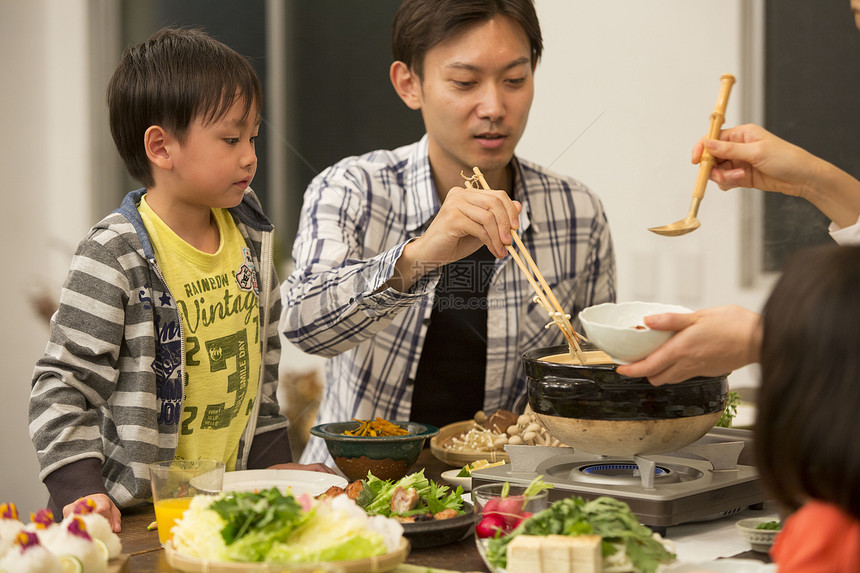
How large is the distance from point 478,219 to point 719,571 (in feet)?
2.91

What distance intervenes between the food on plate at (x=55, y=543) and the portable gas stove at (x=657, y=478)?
0.61 m

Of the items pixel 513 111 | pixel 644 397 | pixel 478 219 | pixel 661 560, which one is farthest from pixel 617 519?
pixel 513 111

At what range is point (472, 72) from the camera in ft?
7.00

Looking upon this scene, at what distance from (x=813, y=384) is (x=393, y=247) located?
4.60ft

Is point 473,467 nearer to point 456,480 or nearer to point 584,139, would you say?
point 456,480

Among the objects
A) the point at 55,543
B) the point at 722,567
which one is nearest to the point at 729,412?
the point at 722,567

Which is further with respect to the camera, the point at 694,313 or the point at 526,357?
the point at 526,357

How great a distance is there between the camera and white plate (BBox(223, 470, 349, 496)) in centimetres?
146

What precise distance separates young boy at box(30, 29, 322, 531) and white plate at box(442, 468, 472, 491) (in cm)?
46

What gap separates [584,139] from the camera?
10.9 ft

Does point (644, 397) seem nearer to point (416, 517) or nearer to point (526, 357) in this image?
A: point (526, 357)

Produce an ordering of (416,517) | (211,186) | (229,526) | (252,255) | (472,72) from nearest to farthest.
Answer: (229,526) → (416,517) → (211,186) → (252,255) → (472,72)

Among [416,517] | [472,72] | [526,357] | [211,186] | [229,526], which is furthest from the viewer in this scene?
[472,72]

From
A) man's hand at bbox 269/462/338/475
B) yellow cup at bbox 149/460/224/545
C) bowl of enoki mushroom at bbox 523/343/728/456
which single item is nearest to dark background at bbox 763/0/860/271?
bowl of enoki mushroom at bbox 523/343/728/456
